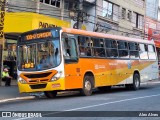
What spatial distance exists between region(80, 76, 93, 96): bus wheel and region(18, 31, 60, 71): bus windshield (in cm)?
227

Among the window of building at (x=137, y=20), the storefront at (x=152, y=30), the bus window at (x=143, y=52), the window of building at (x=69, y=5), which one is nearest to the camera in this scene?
the bus window at (x=143, y=52)

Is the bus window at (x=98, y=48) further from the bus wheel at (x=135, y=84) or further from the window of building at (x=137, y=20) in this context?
the window of building at (x=137, y=20)

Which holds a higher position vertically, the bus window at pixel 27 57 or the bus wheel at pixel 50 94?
the bus window at pixel 27 57

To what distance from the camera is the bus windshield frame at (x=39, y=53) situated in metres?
17.0

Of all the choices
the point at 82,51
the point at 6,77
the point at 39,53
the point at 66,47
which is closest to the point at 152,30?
the point at 6,77

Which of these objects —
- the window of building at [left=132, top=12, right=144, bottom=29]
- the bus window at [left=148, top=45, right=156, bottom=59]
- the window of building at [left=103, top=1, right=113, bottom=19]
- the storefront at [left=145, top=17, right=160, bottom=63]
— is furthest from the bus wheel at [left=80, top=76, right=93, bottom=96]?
the storefront at [left=145, top=17, right=160, bottom=63]

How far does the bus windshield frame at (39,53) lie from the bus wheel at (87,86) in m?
2.27

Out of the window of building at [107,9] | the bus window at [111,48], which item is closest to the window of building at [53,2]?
the window of building at [107,9]

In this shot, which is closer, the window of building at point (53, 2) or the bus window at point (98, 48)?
the bus window at point (98, 48)

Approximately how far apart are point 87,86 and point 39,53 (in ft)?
9.85

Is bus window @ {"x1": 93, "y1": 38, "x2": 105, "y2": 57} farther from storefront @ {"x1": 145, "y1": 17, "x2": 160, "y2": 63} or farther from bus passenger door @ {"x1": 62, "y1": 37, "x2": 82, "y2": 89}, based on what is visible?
storefront @ {"x1": 145, "y1": 17, "x2": 160, "y2": 63}

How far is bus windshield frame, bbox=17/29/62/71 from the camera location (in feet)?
55.6

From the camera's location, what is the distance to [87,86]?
739 inches

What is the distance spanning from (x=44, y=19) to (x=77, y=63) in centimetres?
786
